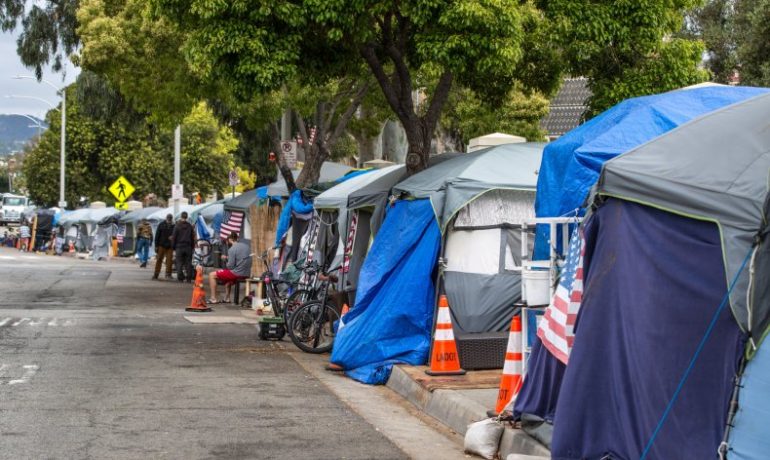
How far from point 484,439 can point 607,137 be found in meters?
2.77

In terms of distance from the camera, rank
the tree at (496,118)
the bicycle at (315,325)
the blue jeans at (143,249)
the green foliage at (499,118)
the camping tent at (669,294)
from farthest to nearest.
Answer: the blue jeans at (143,249) < the green foliage at (499,118) < the tree at (496,118) < the bicycle at (315,325) < the camping tent at (669,294)

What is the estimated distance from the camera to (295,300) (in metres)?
16.7

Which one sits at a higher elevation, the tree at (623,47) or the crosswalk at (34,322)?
the tree at (623,47)

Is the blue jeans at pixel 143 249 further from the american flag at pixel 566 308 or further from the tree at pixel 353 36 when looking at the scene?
the american flag at pixel 566 308

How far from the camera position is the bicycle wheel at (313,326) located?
15633 mm

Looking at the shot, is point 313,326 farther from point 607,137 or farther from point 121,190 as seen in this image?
point 121,190

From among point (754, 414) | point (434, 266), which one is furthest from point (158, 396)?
point (754, 414)

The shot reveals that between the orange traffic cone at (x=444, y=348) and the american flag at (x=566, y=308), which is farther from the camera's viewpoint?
the orange traffic cone at (x=444, y=348)

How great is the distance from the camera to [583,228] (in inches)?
316

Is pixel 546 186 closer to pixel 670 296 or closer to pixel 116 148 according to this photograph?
pixel 670 296

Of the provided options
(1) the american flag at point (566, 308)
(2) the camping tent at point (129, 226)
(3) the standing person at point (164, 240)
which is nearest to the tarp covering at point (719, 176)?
(1) the american flag at point (566, 308)

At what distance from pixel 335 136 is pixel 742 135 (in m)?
19.2

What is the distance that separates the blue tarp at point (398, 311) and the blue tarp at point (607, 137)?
3.59m

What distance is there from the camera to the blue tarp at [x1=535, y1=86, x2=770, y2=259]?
935cm
